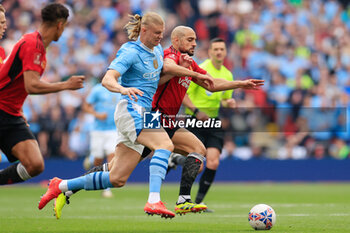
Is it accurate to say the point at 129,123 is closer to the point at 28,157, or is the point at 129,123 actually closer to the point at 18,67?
the point at 28,157

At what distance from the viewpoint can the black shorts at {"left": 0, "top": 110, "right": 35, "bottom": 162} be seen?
7.98m

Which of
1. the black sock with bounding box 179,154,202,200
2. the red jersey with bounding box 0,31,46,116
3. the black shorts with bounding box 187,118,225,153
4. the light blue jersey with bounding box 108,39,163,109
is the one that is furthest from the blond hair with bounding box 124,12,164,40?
the black shorts with bounding box 187,118,225,153

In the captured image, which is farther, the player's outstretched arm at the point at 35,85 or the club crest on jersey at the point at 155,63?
the club crest on jersey at the point at 155,63

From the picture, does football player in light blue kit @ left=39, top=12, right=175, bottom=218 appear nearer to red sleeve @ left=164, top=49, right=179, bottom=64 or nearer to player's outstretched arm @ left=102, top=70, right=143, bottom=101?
player's outstretched arm @ left=102, top=70, right=143, bottom=101

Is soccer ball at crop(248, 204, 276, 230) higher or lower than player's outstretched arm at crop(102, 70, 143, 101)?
lower

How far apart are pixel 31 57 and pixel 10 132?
3.58 ft

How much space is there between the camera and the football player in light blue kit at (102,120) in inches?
586

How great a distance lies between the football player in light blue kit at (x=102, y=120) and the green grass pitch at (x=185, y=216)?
1055 millimetres

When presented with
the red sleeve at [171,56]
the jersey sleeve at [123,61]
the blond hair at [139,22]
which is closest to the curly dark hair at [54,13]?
the jersey sleeve at [123,61]

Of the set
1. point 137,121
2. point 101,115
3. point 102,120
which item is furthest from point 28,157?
point 102,120

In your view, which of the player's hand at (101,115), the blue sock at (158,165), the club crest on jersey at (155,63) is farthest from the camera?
the player's hand at (101,115)

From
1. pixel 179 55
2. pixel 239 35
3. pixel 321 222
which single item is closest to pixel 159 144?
pixel 179 55

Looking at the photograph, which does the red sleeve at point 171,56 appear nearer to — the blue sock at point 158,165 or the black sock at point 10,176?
the blue sock at point 158,165

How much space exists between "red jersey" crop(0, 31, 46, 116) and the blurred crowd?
10.4 metres
